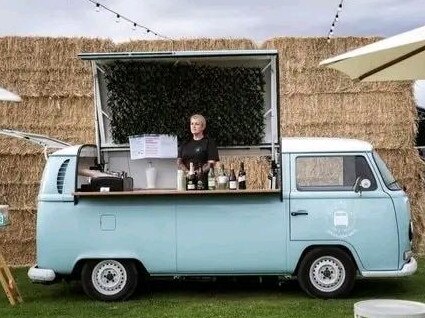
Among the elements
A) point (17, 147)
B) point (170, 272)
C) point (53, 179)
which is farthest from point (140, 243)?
point (17, 147)

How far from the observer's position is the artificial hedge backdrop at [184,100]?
959 cm

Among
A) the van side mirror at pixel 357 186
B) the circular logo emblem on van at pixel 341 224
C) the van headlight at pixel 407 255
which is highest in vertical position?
the van side mirror at pixel 357 186

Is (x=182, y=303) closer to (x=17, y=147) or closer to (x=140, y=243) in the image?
(x=140, y=243)

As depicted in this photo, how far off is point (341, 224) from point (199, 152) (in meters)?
1.75

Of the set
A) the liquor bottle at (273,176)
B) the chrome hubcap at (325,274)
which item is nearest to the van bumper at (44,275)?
the liquor bottle at (273,176)

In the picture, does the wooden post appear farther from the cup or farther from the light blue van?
the cup

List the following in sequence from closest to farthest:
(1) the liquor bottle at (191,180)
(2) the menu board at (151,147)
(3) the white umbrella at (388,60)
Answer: (3) the white umbrella at (388,60), (1) the liquor bottle at (191,180), (2) the menu board at (151,147)

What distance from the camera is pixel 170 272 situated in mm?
8672

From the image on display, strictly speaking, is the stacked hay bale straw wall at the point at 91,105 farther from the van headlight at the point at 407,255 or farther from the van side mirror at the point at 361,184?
the van headlight at the point at 407,255

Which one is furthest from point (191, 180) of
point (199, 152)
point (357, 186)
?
point (357, 186)

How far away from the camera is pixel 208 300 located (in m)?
8.98

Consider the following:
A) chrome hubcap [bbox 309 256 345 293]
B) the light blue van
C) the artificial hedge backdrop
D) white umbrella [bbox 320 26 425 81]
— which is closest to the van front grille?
the light blue van

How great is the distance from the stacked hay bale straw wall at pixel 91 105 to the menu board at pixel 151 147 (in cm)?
172

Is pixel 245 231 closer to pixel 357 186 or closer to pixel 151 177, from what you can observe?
pixel 357 186
